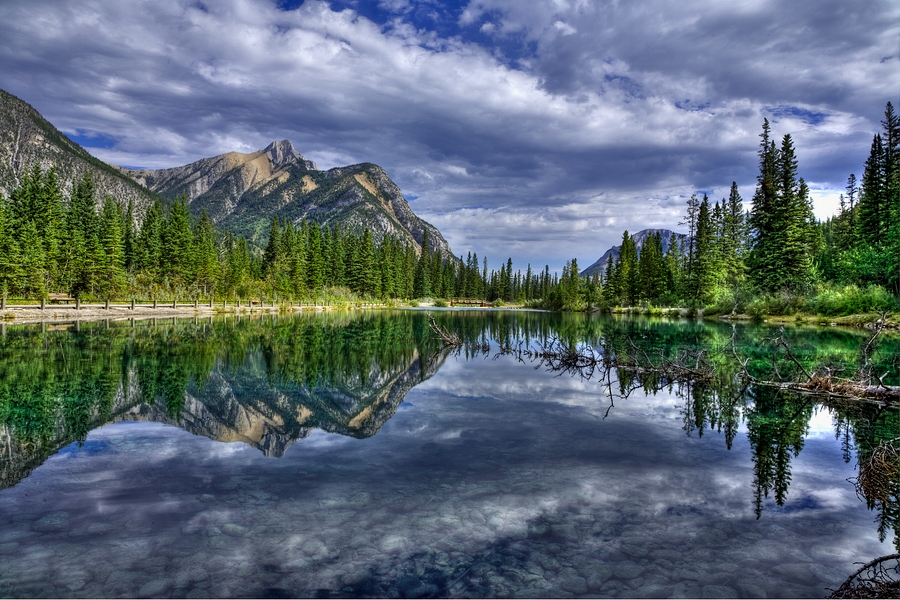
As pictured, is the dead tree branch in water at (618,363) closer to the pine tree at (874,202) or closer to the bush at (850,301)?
the bush at (850,301)

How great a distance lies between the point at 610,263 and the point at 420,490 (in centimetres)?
8666

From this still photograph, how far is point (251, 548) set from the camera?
17.4 feet

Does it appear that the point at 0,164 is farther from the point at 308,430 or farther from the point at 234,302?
the point at 308,430

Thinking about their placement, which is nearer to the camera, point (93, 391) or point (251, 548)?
point (251, 548)

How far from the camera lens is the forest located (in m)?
42.2

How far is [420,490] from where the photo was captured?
7027 millimetres

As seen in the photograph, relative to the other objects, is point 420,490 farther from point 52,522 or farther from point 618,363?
point 618,363

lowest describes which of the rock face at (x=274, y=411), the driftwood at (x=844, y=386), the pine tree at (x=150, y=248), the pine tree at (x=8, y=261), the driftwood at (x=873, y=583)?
the rock face at (x=274, y=411)

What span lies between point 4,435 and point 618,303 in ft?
260

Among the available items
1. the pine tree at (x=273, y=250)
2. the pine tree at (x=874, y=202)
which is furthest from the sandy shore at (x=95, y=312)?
the pine tree at (x=874, y=202)

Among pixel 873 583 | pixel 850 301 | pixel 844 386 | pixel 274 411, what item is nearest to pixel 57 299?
pixel 274 411

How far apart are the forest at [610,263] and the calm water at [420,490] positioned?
118 ft

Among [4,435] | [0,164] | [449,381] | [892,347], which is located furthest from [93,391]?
[0,164]

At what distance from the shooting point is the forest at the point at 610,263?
42188 millimetres
